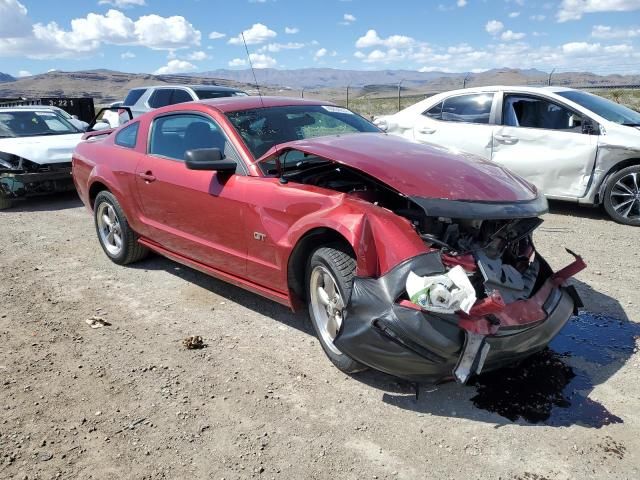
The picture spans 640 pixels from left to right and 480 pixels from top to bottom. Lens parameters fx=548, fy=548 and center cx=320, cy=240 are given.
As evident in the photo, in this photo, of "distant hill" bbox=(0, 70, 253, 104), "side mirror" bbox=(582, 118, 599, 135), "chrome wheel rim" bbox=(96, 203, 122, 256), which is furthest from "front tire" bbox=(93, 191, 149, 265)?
"distant hill" bbox=(0, 70, 253, 104)

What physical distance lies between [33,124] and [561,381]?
9.64 metres

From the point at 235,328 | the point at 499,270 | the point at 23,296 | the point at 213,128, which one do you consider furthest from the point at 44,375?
the point at 499,270

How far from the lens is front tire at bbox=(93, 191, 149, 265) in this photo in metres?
5.28

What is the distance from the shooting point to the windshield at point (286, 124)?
13.6 feet

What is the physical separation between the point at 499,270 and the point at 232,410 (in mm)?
1692

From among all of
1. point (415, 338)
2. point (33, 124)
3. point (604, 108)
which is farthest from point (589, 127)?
point (33, 124)

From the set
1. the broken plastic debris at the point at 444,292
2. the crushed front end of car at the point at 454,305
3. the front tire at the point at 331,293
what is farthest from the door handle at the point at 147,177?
the broken plastic debris at the point at 444,292

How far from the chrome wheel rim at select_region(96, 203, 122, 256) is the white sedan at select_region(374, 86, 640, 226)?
3.70m

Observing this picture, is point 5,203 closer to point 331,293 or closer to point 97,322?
point 97,322

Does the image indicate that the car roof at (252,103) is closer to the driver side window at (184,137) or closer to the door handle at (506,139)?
the driver side window at (184,137)

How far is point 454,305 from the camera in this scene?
2738 mm

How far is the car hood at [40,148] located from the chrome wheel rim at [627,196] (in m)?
7.92

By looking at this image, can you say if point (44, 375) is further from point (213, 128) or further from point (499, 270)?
point (499, 270)

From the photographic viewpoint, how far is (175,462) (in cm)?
265
